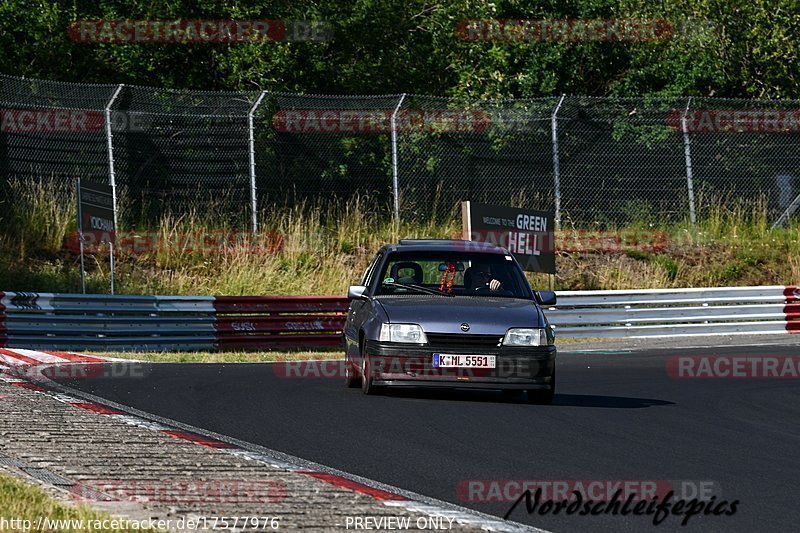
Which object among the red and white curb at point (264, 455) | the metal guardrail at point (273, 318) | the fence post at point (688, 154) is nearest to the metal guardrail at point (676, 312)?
the metal guardrail at point (273, 318)

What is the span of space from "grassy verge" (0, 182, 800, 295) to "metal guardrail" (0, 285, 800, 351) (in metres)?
2.37

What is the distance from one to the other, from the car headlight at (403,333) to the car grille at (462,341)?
0.07 meters

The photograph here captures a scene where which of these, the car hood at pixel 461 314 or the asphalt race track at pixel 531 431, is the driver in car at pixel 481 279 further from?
the asphalt race track at pixel 531 431

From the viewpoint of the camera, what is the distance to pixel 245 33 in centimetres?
2684

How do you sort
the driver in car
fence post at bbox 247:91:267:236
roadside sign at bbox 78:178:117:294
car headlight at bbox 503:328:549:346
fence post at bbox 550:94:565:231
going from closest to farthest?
car headlight at bbox 503:328:549:346, the driver in car, roadside sign at bbox 78:178:117:294, fence post at bbox 247:91:267:236, fence post at bbox 550:94:565:231

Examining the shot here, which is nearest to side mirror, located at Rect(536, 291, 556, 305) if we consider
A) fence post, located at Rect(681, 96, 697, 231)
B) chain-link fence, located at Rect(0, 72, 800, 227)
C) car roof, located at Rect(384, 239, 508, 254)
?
car roof, located at Rect(384, 239, 508, 254)

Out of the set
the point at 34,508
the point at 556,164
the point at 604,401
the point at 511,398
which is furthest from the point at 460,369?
the point at 556,164

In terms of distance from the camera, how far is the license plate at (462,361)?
11156 mm

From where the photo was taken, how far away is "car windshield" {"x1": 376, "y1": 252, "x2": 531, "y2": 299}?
12.4 m

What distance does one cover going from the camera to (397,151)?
79.0 ft

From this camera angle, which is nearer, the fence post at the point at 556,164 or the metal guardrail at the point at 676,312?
the metal guardrail at the point at 676,312

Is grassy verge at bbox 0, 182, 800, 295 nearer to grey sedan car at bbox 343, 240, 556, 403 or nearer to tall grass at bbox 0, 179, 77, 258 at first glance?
tall grass at bbox 0, 179, 77, 258

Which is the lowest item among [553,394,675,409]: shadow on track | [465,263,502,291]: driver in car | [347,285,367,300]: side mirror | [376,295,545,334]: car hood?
[553,394,675,409]: shadow on track

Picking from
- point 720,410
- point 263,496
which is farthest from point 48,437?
point 720,410
